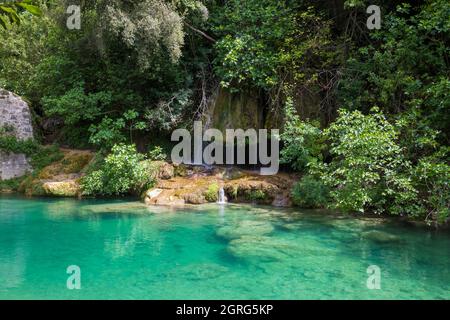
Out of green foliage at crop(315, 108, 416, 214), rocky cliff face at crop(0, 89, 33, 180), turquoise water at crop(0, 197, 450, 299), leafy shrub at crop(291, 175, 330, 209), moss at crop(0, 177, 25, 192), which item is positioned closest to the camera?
turquoise water at crop(0, 197, 450, 299)

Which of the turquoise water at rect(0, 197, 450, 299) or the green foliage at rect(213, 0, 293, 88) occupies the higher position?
the green foliage at rect(213, 0, 293, 88)

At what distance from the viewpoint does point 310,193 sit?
10.3m

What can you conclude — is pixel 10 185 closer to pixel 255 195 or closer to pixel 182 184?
pixel 182 184

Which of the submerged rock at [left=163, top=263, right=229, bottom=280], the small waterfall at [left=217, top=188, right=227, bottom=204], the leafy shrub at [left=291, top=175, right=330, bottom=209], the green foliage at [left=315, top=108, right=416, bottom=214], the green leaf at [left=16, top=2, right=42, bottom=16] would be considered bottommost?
the submerged rock at [left=163, top=263, right=229, bottom=280]

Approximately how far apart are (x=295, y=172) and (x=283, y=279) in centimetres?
739

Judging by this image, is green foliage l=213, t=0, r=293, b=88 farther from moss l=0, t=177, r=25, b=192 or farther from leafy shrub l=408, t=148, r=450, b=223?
moss l=0, t=177, r=25, b=192

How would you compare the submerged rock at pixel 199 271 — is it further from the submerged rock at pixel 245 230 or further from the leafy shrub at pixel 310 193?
the leafy shrub at pixel 310 193

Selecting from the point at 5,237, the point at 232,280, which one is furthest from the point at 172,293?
the point at 5,237

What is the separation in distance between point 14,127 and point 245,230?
1216cm

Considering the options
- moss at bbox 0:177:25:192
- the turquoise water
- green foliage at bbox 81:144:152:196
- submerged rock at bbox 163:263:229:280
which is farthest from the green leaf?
moss at bbox 0:177:25:192

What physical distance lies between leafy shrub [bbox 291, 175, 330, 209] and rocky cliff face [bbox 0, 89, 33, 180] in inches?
423

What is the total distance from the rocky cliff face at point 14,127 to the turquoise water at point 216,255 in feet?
19.4

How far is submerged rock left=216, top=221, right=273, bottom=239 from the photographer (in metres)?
7.94

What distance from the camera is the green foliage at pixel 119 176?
1209 cm
